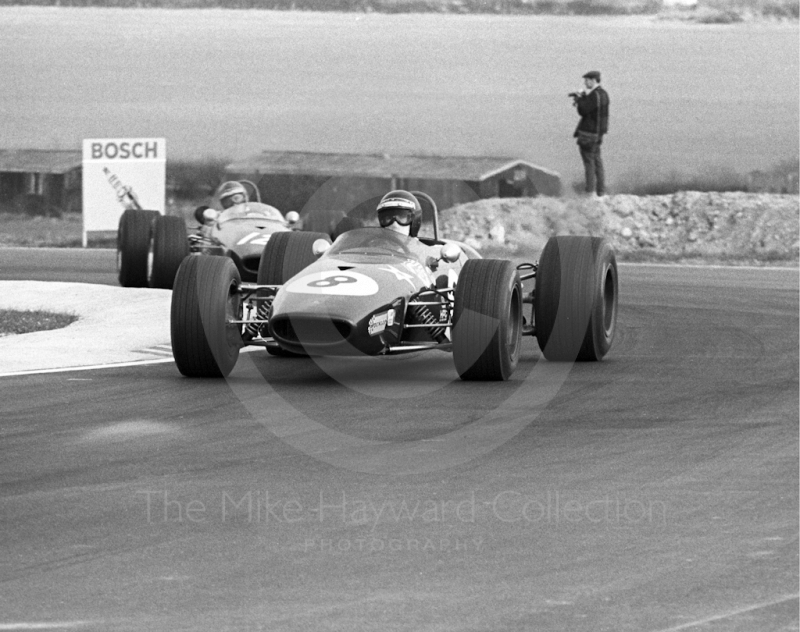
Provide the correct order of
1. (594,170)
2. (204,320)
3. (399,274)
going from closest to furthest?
(204,320)
(399,274)
(594,170)

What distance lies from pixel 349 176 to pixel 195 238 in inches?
392

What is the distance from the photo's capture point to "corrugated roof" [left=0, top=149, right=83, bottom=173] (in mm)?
27719

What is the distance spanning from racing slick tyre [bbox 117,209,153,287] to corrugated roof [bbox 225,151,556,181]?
9.85 metres

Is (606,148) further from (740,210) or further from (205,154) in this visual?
(205,154)

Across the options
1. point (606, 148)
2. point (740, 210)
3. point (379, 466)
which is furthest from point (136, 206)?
point (379, 466)

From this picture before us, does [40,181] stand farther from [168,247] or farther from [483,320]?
[483,320]

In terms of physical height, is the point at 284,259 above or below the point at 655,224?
above

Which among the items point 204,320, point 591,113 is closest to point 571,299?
point 204,320

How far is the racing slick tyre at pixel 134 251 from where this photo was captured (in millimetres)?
18109

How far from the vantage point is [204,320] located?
11109 mm

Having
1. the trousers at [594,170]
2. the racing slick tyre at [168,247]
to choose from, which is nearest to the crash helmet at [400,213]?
the racing slick tyre at [168,247]

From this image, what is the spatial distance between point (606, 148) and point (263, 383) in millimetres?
18335

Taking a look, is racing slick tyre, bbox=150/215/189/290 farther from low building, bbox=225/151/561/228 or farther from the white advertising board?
low building, bbox=225/151/561/228

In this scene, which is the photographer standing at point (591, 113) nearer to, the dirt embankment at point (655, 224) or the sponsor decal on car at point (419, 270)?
the dirt embankment at point (655, 224)
